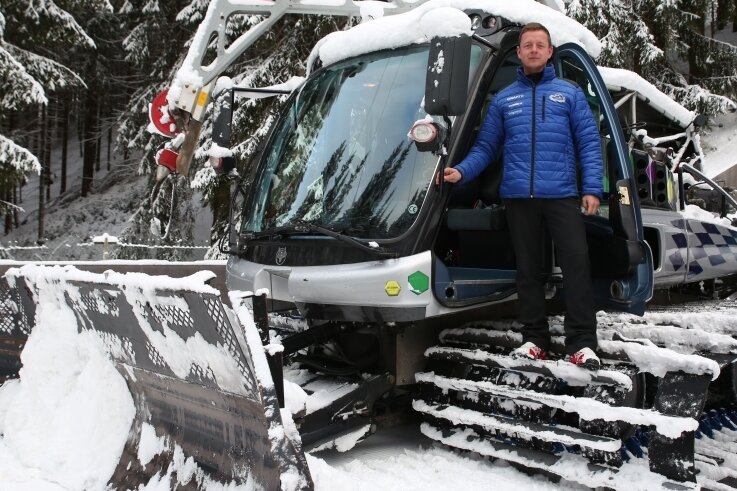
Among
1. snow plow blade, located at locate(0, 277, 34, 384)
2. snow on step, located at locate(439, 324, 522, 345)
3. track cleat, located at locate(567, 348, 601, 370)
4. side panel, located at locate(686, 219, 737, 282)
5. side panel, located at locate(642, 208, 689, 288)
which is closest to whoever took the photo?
track cleat, located at locate(567, 348, 601, 370)

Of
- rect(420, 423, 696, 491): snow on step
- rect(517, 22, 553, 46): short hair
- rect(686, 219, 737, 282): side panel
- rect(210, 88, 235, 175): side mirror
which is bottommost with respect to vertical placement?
rect(420, 423, 696, 491): snow on step

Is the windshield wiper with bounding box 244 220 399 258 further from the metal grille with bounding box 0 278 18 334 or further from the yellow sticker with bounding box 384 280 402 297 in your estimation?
the metal grille with bounding box 0 278 18 334

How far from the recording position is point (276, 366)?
316 centimetres

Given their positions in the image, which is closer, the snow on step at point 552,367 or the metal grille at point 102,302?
the snow on step at point 552,367

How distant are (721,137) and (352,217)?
849 inches

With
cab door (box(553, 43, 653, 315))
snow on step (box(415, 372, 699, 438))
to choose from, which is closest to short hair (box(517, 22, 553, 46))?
cab door (box(553, 43, 653, 315))

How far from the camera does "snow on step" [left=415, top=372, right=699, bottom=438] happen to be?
322 centimetres

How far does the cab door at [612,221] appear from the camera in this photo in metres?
4.25

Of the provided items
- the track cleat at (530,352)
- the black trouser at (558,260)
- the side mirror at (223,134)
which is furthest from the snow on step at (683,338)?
the side mirror at (223,134)

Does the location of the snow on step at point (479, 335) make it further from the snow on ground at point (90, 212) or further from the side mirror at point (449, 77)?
the snow on ground at point (90, 212)

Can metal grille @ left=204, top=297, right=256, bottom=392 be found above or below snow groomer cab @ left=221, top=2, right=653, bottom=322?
below

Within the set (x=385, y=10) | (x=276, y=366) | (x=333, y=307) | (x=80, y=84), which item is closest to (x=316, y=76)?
(x=385, y=10)

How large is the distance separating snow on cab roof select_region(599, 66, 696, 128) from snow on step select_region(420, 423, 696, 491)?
301cm

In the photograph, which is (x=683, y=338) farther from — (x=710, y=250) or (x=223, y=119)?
(x=223, y=119)
